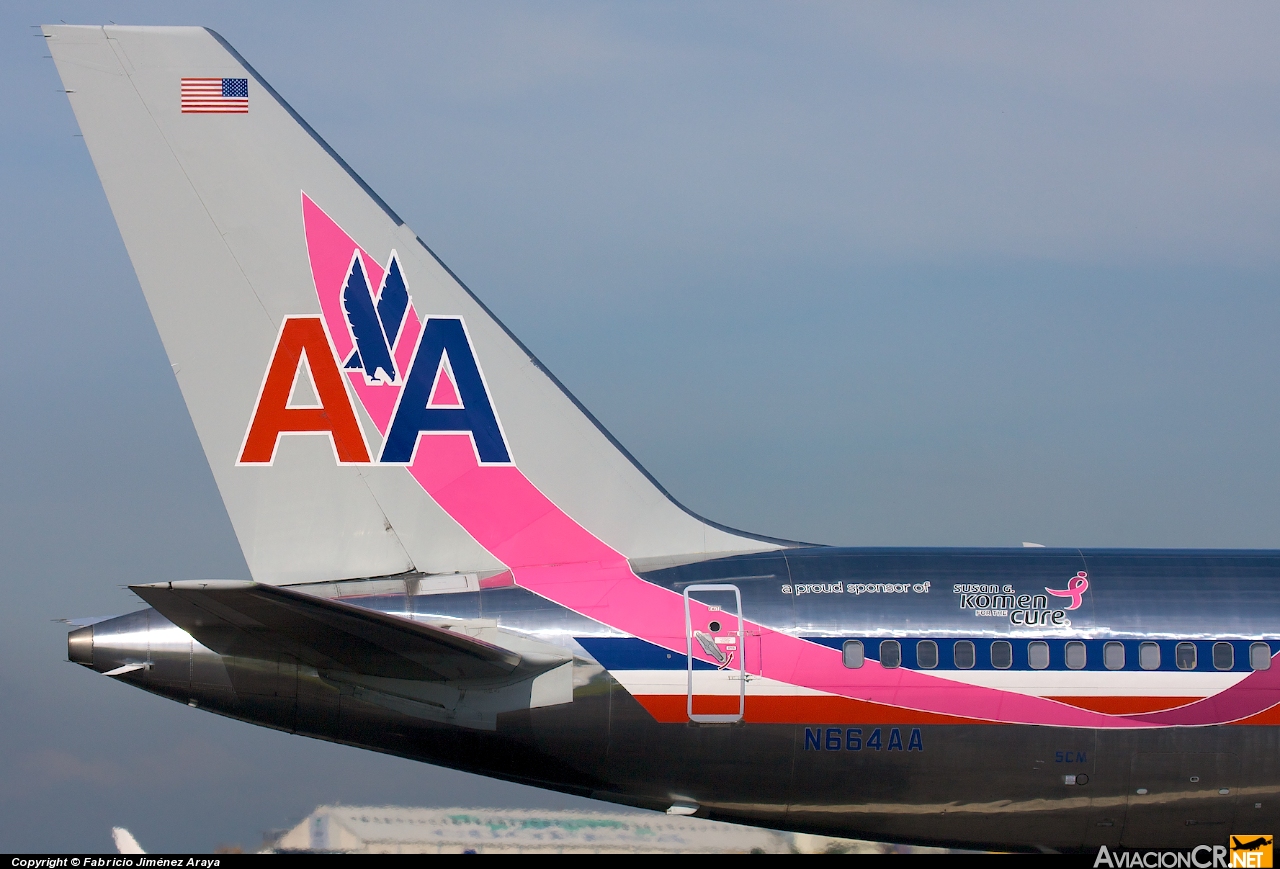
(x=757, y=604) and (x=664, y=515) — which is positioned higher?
(x=664, y=515)

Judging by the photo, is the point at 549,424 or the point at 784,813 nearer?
the point at 784,813

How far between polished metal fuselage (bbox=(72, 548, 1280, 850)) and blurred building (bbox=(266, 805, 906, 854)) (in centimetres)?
377

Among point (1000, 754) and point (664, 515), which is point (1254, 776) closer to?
point (1000, 754)

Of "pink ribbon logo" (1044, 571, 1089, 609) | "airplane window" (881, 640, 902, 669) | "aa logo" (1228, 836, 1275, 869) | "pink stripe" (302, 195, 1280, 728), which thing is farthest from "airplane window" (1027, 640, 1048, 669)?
"aa logo" (1228, 836, 1275, 869)

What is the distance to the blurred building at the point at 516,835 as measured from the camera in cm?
1543

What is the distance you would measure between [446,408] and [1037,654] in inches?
281

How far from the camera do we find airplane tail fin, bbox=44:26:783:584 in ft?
41.2

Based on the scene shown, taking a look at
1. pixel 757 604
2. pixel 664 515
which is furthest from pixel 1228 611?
pixel 664 515

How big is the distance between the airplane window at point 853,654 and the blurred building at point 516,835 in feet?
14.6

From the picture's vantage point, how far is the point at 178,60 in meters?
12.7

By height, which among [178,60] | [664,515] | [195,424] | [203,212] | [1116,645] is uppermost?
[178,60]

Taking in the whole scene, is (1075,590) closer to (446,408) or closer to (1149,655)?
(1149,655)

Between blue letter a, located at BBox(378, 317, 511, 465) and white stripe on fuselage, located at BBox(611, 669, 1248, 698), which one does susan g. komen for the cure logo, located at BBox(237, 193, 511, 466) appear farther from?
white stripe on fuselage, located at BBox(611, 669, 1248, 698)

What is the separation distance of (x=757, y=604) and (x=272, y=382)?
19.6ft
